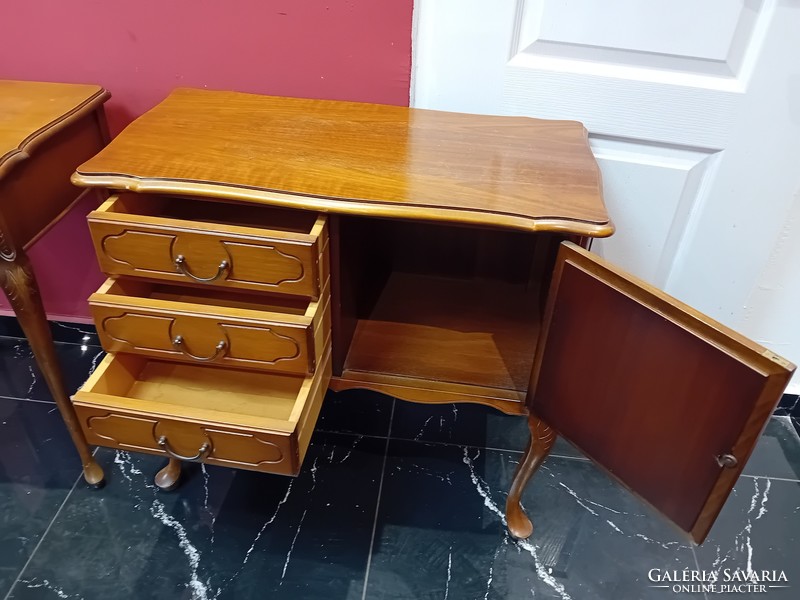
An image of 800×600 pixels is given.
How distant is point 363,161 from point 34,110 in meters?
0.63

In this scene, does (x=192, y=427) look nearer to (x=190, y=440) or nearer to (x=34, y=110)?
(x=190, y=440)

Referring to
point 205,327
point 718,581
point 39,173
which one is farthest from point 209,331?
point 718,581

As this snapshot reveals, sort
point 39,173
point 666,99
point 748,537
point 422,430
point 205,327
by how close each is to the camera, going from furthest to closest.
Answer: point 422,430
point 748,537
point 666,99
point 39,173
point 205,327

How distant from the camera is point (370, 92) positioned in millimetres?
1321

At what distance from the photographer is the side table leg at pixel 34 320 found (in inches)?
42.3

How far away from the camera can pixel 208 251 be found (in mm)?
958

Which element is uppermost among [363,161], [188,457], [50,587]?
[363,161]

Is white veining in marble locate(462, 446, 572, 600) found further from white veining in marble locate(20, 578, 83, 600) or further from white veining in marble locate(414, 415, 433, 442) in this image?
white veining in marble locate(20, 578, 83, 600)

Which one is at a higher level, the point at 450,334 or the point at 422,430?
the point at 450,334

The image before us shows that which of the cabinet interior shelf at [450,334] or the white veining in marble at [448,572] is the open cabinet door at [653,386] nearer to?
the cabinet interior shelf at [450,334]

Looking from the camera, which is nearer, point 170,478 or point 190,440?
point 190,440

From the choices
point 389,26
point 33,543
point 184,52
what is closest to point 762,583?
point 389,26

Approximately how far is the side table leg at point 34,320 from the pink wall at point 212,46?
47 cm

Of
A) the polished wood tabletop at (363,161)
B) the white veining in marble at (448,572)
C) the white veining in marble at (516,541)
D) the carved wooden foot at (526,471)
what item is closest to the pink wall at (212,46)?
the polished wood tabletop at (363,161)
